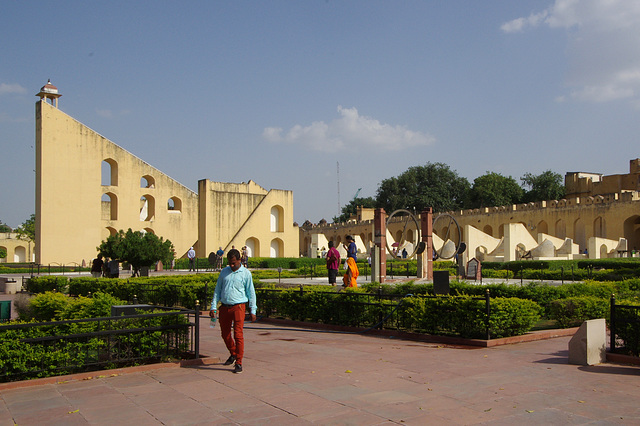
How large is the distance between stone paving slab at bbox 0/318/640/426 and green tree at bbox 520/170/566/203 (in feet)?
173

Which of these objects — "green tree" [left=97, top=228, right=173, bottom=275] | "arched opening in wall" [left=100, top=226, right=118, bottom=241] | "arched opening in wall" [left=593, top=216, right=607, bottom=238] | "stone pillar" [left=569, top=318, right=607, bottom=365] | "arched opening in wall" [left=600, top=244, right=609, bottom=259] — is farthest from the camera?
"arched opening in wall" [left=593, top=216, right=607, bottom=238]

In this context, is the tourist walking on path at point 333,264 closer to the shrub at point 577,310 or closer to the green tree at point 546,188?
the shrub at point 577,310

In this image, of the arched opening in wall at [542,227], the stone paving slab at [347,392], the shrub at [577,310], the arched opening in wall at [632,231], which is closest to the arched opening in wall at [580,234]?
the arched opening in wall at [542,227]

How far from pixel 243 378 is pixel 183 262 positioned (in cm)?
2447

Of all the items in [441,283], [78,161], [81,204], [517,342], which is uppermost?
[78,161]

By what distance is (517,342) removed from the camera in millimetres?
7246

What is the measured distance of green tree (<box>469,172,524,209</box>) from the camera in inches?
2261

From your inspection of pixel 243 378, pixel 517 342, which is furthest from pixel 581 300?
pixel 243 378

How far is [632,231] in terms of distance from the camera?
119ft

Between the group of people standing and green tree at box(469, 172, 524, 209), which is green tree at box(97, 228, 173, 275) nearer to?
the group of people standing

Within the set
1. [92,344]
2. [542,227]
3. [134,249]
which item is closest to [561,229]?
[542,227]

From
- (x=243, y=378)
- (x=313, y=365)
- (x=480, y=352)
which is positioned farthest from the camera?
(x=480, y=352)

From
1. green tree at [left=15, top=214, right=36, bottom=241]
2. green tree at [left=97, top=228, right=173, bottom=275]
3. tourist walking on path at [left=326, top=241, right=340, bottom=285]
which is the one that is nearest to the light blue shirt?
tourist walking on path at [left=326, top=241, right=340, bottom=285]

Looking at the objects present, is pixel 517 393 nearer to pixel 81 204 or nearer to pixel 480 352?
pixel 480 352
